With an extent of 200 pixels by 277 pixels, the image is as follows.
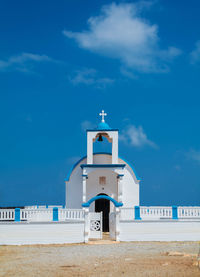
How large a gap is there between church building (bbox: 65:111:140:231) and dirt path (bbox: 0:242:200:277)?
7003mm

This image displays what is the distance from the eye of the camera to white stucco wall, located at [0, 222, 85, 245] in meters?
18.2

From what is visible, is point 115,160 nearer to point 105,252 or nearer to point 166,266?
point 105,252

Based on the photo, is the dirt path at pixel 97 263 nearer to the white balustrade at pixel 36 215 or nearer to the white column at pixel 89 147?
the white balustrade at pixel 36 215

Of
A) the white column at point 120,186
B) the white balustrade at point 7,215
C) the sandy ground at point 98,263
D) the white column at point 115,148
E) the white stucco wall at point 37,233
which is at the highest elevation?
the white column at point 115,148

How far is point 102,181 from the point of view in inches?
925

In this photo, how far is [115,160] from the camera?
73.8ft

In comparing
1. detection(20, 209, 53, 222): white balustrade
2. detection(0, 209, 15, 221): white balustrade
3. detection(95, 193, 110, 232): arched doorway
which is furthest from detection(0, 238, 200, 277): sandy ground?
detection(95, 193, 110, 232): arched doorway

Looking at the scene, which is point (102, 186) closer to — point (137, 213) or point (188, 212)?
point (137, 213)

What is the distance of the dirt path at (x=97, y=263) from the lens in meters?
10.4

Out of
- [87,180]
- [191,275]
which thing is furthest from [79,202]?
[191,275]

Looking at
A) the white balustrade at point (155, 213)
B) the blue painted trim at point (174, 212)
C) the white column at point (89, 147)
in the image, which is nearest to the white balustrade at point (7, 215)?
the white column at point (89, 147)

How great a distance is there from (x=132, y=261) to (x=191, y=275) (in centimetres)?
272

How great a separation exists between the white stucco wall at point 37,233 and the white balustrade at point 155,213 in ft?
11.1

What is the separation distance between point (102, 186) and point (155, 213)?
470cm
